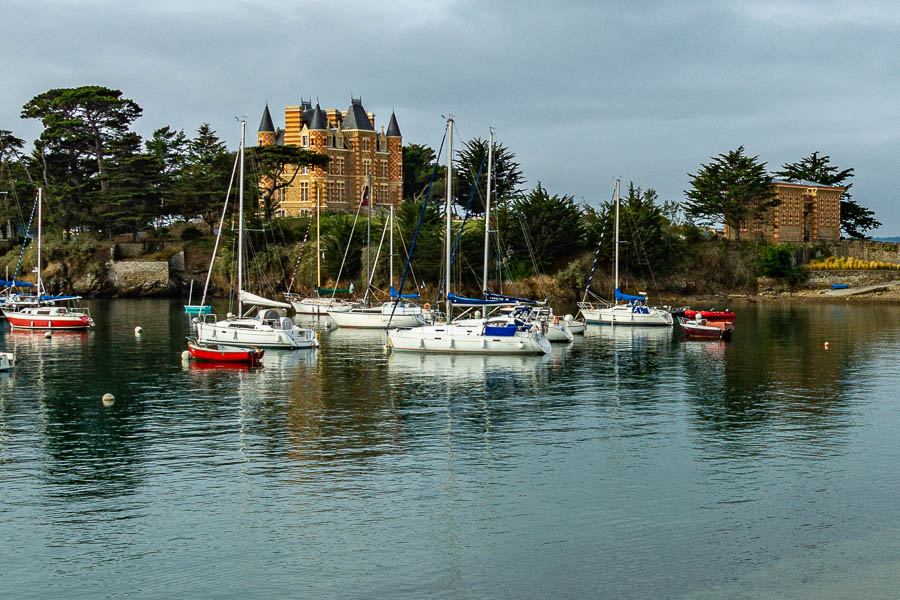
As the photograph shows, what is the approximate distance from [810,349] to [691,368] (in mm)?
14236

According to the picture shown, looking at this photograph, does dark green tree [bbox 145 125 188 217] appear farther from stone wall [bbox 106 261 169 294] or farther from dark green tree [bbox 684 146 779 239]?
dark green tree [bbox 684 146 779 239]

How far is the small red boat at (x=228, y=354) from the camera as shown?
55812 mm

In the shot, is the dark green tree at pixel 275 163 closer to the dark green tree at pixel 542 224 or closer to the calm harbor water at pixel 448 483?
the dark green tree at pixel 542 224

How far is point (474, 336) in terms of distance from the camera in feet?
195

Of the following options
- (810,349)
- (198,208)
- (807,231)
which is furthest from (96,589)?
(807,231)

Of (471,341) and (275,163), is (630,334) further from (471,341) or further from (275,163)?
(275,163)

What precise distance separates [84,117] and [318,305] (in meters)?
57.2

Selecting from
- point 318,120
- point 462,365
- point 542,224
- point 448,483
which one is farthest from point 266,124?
point 448,483

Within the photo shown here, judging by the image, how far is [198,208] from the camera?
134875mm

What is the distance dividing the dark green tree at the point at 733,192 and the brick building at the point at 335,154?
46.6 metres

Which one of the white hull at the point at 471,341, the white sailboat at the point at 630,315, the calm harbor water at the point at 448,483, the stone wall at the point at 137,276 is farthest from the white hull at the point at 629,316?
the stone wall at the point at 137,276

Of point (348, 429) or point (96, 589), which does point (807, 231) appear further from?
point (96, 589)

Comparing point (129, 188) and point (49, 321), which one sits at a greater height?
point (129, 188)

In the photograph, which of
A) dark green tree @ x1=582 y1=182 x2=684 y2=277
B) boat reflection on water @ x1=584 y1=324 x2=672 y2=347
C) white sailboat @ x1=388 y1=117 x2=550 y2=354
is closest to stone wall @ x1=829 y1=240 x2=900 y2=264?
dark green tree @ x1=582 y1=182 x2=684 y2=277
